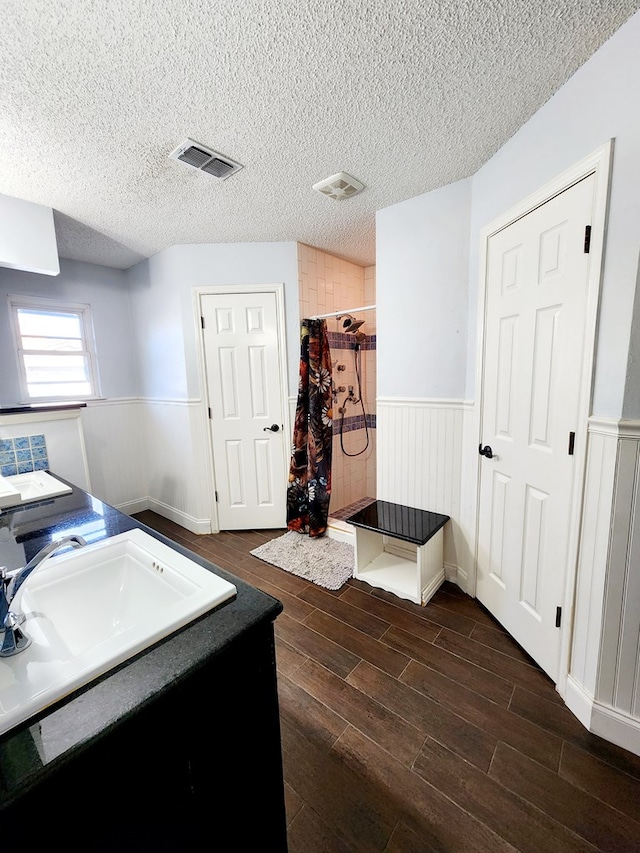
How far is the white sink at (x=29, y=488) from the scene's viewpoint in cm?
147

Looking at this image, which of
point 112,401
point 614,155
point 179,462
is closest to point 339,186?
point 614,155

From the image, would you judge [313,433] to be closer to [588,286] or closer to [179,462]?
[179,462]

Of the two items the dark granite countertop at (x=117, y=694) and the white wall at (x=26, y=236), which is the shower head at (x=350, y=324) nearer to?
the white wall at (x=26, y=236)

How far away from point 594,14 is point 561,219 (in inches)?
21.9

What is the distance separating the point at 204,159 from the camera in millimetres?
1747

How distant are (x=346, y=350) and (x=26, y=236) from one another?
2.45m

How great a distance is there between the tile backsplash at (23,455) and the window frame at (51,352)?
→ 3.65 ft

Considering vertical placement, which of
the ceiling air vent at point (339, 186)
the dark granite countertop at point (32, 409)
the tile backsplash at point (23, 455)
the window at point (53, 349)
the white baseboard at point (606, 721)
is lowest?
the white baseboard at point (606, 721)

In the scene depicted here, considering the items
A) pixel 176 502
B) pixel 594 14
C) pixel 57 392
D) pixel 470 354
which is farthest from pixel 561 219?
pixel 57 392

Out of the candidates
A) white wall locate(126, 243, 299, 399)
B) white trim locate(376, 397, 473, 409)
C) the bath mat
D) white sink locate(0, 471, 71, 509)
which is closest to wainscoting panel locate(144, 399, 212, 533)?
white wall locate(126, 243, 299, 399)

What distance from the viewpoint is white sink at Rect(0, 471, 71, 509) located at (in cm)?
147

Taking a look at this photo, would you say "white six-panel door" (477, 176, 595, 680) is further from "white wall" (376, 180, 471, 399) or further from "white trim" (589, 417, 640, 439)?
"white wall" (376, 180, 471, 399)

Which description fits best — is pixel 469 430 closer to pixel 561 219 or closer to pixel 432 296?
pixel 432 296

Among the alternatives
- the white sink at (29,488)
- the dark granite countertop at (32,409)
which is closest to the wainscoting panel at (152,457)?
the dark granite countertop at (32,409)
